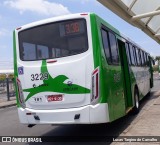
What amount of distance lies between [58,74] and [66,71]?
22 cm

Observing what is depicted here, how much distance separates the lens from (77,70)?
764 cm

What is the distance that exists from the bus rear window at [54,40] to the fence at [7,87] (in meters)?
16.4

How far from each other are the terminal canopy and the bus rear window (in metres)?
6.41

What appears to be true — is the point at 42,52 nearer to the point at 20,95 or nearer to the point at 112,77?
the point at 20,95

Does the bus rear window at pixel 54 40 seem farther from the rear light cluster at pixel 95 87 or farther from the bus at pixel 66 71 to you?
the rear light cluster at pixel 95 87

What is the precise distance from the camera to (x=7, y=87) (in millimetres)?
24469

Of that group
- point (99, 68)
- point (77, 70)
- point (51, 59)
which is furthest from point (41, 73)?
point (99, 68)

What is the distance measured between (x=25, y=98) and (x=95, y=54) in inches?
84.2

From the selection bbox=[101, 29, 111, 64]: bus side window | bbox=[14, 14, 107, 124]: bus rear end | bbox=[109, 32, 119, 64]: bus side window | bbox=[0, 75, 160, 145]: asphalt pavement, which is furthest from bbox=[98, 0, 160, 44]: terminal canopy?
bbox=[14, 14, 107, 124]: bus rear end

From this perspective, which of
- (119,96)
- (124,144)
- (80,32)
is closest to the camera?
(124,144)

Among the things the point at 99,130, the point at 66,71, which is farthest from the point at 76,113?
the point at 99,130

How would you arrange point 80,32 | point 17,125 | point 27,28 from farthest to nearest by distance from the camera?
point 17,125
point 27,28
point 80,32

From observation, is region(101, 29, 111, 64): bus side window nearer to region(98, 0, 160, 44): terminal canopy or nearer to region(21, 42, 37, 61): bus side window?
region(21, 42, 37, 61): bus side window

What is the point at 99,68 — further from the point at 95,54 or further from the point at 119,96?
the point at 119,96
